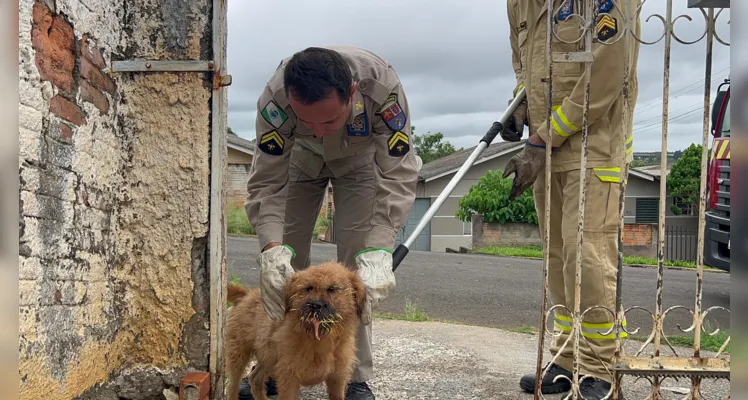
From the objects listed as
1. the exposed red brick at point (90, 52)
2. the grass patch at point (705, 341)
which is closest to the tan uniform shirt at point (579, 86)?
the exposed red brick at point (90, 52)

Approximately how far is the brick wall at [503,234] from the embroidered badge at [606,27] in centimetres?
2125

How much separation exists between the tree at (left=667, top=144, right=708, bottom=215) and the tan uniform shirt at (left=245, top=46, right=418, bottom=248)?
23823 mm

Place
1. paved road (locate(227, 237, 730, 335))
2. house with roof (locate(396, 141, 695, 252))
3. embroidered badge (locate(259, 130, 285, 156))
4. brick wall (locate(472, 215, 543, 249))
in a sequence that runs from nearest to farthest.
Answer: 1. embroidered badge (locate(259, 130, 285, 156))
2. paved road (locate(227, 237, 730, 335))
3. brick wall (locate(472, 215, 543, 249))
4. house with roof (locate(396, 141, 695, 252))

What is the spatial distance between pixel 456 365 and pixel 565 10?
2776mm

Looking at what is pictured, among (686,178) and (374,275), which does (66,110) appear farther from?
(686,178)

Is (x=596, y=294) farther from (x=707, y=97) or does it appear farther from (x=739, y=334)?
(x=739, y=334)

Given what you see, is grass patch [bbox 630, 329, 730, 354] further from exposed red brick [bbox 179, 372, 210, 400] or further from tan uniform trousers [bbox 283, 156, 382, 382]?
exposed red brick [bbox 179, 372, 210, 400]

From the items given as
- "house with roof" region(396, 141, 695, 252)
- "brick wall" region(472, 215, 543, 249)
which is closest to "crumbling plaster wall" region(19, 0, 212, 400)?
"brick wall" region(472, 215, 543, 249)

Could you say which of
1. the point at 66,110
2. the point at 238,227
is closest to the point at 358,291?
the point at 66,110

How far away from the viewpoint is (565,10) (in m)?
3.84

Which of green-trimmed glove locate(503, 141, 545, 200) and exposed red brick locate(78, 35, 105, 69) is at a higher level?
exposed red brick locate(78, 35, 105, 69)

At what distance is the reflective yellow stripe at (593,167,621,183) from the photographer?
3676 mm

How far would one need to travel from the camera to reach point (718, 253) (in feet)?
21.2

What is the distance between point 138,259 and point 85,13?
1315mm
